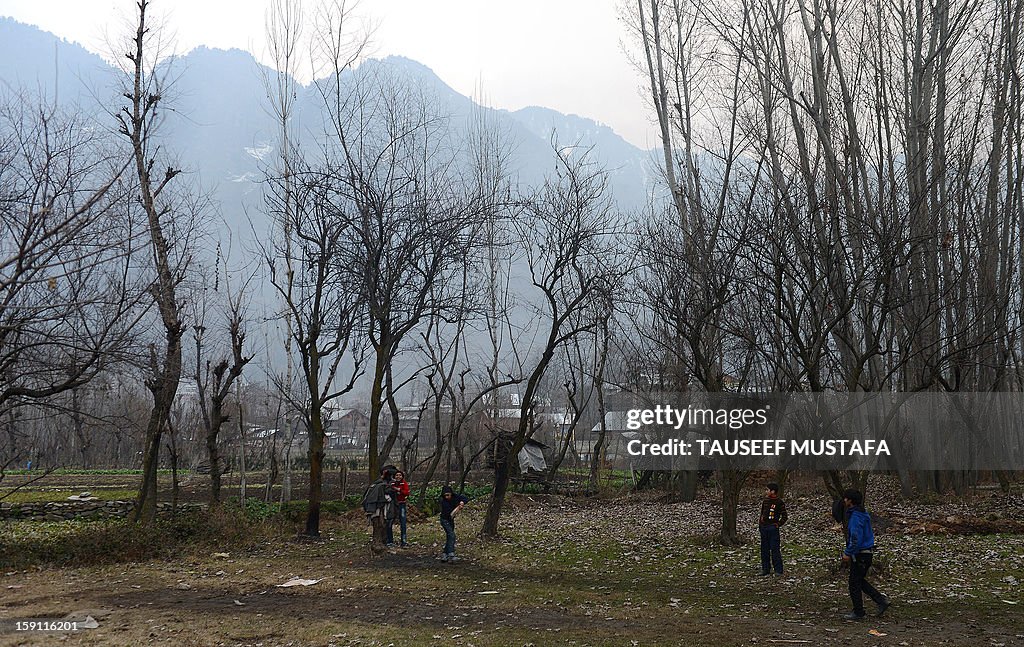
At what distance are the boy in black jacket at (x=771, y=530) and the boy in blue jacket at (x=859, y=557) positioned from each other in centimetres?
246

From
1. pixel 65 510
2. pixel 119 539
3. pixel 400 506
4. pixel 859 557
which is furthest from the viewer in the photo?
pixel 65 510

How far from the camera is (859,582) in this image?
329 inches

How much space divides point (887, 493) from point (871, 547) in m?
15.0

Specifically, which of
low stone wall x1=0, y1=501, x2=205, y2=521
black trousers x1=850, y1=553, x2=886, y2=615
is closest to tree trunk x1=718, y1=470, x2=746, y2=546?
black trousers x1=850, y1=553, x2=886, y2=615

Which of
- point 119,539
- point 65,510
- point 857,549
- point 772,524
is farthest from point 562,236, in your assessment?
point 65,510

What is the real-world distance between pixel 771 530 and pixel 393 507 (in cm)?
729

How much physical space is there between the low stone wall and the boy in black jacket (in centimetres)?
1347

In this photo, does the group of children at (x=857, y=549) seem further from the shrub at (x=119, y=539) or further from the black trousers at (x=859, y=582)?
the shrub at (x=119, y=539)

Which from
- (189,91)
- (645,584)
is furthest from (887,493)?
(189,91)

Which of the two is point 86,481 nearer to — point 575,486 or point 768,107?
point 575,486

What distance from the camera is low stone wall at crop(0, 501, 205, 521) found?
18875 millimetres

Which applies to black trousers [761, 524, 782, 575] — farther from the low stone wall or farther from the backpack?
the low stone wall

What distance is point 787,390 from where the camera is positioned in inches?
601

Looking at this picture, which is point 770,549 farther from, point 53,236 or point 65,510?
point 65,510
